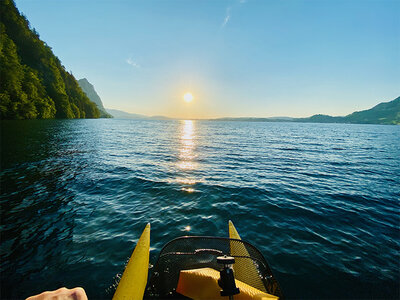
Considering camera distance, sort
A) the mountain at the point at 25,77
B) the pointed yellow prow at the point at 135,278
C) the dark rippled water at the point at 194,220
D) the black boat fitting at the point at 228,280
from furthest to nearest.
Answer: the mountain at the point at 25,77
the dark rippled water at the point at 194,220
the pointed yellow prow at the point at 135,278
the black boat fitting at the point at 228,280

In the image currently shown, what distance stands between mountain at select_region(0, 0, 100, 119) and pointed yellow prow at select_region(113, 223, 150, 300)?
5887 cm

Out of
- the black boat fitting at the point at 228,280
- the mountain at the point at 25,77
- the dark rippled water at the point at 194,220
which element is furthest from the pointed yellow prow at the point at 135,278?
the mountain at the point at 25,77

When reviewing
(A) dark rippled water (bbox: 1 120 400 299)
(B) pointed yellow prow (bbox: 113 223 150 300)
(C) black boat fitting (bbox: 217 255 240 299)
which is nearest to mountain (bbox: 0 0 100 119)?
(A) dark rippled water (bbox: 1 120 400 299)

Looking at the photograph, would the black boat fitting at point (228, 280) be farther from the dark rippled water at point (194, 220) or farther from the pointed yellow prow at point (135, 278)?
the dark rippled water at point (194, 220)

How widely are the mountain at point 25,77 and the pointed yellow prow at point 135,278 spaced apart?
58.9m

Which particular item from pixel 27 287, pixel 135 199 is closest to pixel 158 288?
pixel 27 287

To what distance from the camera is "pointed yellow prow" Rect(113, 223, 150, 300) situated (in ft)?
12.8

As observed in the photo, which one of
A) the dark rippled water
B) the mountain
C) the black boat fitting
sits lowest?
the dark rippled water

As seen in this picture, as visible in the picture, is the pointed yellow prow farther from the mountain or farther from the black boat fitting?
the mountain

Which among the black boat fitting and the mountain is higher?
the mountain

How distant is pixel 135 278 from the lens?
169 inches

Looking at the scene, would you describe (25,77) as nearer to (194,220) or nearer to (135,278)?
(194,220)

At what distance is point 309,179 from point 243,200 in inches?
290

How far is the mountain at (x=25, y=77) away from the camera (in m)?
43.8
